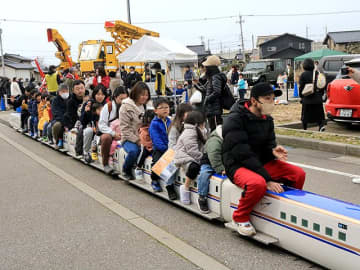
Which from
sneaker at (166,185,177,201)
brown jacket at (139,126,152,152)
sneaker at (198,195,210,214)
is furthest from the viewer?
brown jacket at (139,126,152,152)

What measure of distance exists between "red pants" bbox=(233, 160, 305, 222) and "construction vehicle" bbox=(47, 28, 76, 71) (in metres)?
21.7

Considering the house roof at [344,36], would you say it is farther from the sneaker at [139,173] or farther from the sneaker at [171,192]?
the sneaker at [171,192]

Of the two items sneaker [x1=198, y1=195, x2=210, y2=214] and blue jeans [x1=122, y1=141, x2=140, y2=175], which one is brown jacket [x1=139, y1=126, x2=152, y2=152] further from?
sneaker [x1=198, y1=195, x2=210, y2=214]

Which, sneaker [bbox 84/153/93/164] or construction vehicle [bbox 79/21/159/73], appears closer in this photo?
sneaker [bbox 84/153/93/164]

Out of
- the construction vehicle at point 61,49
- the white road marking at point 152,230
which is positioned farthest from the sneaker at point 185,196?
the construction vehicle at point 61,49

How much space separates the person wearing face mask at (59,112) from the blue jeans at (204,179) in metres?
5.94

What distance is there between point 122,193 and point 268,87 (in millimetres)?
3041

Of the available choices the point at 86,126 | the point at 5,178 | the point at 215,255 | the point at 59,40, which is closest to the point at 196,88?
the point at 86,126

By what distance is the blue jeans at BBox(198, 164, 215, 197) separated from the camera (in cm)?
483

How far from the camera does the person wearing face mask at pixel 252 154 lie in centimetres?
409

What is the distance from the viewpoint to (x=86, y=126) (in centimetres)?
866

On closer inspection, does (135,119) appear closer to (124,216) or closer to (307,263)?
(124,216)

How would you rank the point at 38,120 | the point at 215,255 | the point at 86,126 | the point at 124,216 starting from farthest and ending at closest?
the point at 38,120 < the point at 86,126 < the point at 124,216 < the point at 215,255

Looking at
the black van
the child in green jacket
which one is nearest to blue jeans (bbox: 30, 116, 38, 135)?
the child in green jacket
